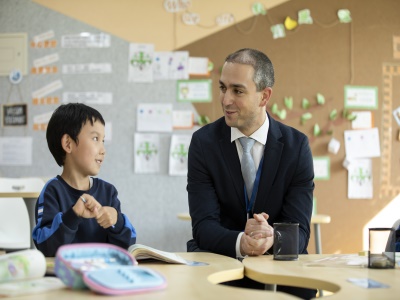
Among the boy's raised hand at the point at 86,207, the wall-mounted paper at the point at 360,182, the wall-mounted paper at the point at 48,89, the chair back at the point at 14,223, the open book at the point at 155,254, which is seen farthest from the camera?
the wall-mounted paper at the point at 48,89

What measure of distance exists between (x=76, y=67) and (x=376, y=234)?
375 centimetres

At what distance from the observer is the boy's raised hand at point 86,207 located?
1.90 metres

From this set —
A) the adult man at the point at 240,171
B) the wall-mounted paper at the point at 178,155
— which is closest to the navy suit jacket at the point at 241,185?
the adult man at the point at 240,171

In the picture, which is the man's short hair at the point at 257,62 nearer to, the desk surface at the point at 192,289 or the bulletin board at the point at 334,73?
the desk surface at the point at 192,289

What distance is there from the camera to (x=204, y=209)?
2445mm

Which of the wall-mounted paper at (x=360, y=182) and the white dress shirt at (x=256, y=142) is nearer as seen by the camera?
the white dress shirt at (x=256, y=142)

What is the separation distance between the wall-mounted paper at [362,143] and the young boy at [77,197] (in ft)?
10.1

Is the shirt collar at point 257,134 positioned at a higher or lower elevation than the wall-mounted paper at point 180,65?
lower

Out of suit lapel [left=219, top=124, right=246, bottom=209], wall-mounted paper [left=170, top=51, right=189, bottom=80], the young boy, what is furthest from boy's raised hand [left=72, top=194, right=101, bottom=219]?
wall-mounted paper [left=170, top=51, right=189, bottom=80]

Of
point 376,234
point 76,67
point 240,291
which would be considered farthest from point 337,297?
point 76,67

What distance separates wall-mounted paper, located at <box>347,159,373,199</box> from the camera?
16.5 feet

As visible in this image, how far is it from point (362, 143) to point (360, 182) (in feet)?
0.96

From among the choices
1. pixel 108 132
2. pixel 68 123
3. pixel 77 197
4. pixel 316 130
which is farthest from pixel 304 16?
pixel 77 197

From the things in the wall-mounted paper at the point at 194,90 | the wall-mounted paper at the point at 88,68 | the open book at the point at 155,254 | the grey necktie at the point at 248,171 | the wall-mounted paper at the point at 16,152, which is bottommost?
the open book at the point at 155,254
